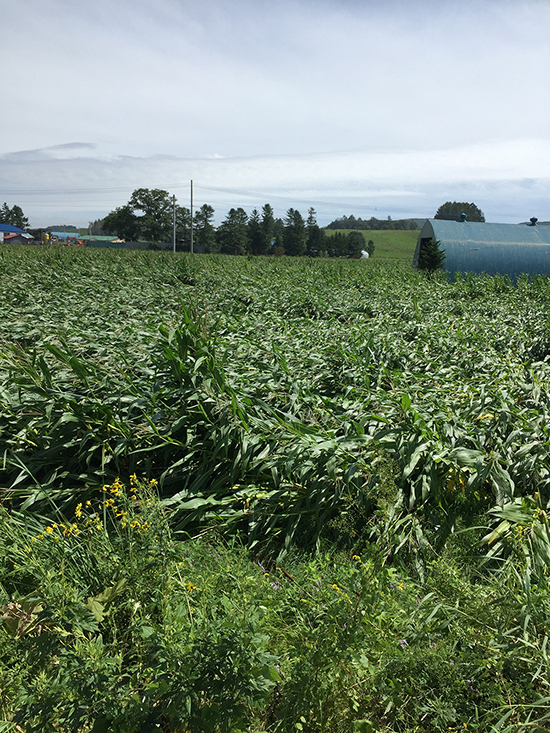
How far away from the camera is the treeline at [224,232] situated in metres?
80.9

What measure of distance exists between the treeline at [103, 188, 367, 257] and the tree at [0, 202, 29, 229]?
53.1m

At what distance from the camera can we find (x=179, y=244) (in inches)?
2606

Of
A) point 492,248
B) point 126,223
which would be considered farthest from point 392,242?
point 492,248

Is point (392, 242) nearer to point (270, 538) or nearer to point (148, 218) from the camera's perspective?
point (148, 218)

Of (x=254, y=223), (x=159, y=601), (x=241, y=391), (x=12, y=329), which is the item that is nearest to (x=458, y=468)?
(x=241, y=391)

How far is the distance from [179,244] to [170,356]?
66611mm

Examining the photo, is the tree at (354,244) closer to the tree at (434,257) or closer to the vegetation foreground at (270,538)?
the tree at (434,257)

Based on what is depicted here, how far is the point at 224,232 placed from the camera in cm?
8419

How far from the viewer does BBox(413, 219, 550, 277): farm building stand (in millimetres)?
20625

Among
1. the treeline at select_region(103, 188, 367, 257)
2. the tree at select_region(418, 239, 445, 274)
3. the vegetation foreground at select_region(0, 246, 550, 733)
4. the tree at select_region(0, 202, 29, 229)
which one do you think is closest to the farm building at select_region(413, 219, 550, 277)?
the tree at select_region(418, 239, 445, 274)

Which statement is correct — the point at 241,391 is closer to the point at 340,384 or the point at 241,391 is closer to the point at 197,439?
the point at 197,439

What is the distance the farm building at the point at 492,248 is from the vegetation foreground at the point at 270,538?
17701 mm

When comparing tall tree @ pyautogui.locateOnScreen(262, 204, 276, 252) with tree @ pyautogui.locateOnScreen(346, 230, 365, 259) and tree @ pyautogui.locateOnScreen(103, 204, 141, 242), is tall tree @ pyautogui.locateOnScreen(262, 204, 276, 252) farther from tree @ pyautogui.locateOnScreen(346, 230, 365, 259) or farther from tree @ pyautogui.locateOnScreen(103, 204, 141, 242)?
tree @ pyautogui.locateOnScreen(103, 204, 141, 242)

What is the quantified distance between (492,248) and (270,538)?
21766mm
